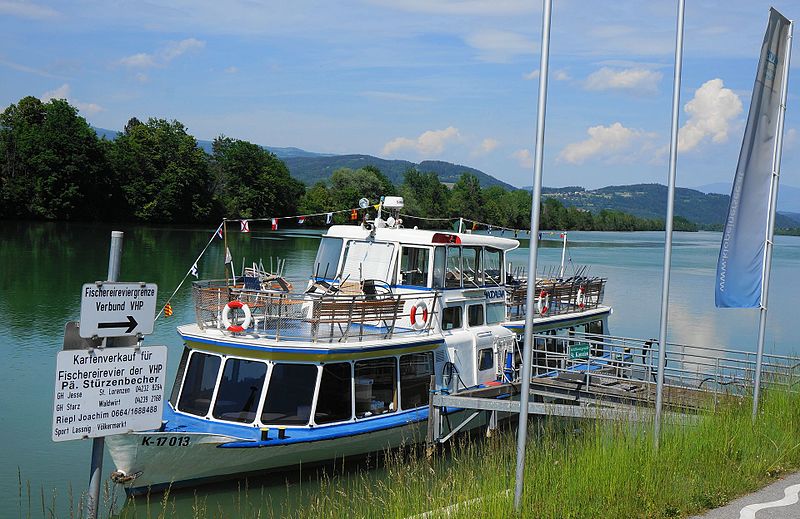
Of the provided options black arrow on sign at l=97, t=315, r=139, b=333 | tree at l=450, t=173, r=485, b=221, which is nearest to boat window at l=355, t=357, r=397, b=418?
black arrow on sign at l=97, t=315, r=139, b=333

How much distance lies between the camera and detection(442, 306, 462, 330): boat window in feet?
49.2

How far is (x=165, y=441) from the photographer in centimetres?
1091

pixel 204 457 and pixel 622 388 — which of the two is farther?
pixel 622 388

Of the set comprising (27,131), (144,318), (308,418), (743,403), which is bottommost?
(308,418)

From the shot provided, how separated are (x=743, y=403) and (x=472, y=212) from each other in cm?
9919

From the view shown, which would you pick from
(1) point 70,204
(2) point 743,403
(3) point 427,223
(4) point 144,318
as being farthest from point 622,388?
(3) point 427,223

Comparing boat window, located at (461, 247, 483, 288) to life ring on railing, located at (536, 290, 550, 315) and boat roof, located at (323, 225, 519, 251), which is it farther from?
life ring on railing, located at (536, 290, 550, 315)

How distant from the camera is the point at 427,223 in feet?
338

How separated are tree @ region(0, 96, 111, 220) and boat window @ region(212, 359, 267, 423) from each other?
65226mm

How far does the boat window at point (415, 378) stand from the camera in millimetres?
13602

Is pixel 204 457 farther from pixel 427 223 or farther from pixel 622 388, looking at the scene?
pixel 427 223

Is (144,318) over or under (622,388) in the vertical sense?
over

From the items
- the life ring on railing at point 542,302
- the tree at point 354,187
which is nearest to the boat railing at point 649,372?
the life ring on railing at point 542,302

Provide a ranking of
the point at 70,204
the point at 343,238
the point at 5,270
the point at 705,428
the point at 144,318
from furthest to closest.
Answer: the point at 70,204 < the point at 5,270 < the point at 343,238 < the point at 705,428 < the point at 144,318
